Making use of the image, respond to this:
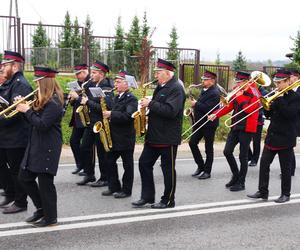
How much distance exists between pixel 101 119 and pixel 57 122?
1975mm

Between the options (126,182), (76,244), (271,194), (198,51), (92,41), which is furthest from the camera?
(198,51)

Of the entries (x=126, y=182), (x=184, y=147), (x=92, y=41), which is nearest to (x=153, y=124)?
(x=126, y=182)

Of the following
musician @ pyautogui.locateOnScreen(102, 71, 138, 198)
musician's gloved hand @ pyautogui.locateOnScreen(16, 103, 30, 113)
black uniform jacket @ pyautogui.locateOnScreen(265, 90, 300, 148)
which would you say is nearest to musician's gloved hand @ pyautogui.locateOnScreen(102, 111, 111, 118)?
musician @ pyautogui.locateOnScreen(102, 71, 138, 198)

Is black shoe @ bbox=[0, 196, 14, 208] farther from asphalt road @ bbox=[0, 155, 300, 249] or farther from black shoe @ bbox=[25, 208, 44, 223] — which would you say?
black shoe @ bbox=[25, 208, 44, 223]

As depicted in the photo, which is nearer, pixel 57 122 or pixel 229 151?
pixel 57 122

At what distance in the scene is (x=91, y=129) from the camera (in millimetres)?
7418

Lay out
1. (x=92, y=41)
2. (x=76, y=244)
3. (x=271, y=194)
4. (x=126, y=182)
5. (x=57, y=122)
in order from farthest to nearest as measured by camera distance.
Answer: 1. (x=92, y=41)
2. (x=271, y=194)
3. (x=126, y=182)
4. (x=57, y=122)
5. (x=76, y=244)

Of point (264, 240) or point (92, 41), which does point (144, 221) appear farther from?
point (92, 41)

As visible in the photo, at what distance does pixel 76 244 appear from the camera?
191 inches

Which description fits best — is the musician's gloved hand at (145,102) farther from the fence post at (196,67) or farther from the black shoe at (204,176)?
the fence post at (196,67)

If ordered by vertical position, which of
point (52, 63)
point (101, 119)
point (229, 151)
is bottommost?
point (229, 151)

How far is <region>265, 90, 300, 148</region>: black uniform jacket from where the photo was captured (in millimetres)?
6301

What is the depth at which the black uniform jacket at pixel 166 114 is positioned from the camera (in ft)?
19.0

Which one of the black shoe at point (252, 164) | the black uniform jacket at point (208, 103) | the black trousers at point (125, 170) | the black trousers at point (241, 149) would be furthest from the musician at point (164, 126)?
the black shoe at point (252, 164)
